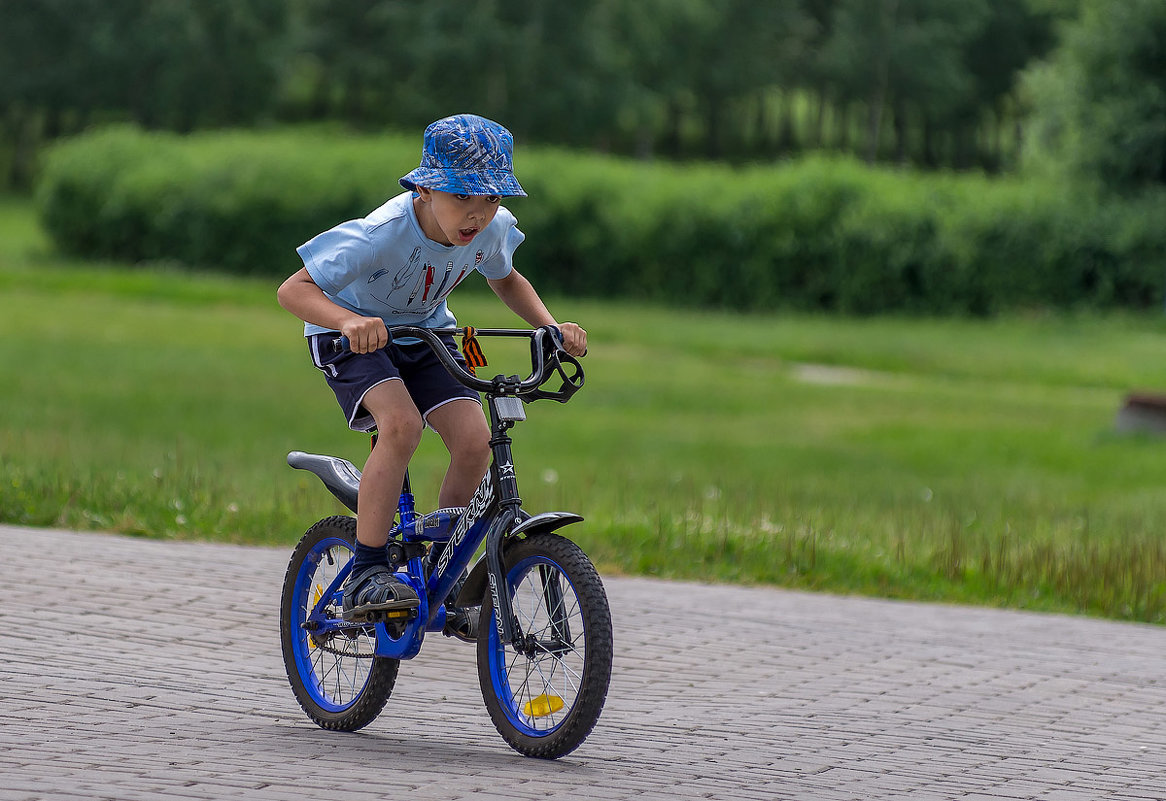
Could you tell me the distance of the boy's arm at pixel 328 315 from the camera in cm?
466

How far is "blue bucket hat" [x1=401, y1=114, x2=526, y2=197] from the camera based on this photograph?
4.80 m

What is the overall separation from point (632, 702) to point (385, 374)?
1.68 metres

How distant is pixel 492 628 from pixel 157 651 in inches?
74.1

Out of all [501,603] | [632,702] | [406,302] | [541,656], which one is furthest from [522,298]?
[632,702]

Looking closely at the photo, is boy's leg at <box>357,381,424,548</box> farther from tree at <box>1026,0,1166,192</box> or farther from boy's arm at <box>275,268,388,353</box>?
tree at <box>1026,0,1166,192</box>

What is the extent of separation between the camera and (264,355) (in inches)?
886

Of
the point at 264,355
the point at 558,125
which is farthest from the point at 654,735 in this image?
the point at 558,125

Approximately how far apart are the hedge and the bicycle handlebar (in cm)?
2645

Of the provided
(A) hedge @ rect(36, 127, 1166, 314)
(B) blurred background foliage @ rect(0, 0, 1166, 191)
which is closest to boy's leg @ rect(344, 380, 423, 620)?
(A) hedge @ rect(36, 127, 1166, 314)

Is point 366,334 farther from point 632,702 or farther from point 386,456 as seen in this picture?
point 632,702

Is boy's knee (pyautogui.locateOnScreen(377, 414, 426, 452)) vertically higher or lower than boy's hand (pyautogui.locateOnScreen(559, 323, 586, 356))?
lower

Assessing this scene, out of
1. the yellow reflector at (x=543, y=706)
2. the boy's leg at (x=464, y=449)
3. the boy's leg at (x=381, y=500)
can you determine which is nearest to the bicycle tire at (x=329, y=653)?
the boy's leg at (x=381, y=500)

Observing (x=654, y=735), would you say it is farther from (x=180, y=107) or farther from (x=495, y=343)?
(x=180, y=107)

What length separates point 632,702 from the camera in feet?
19.5
